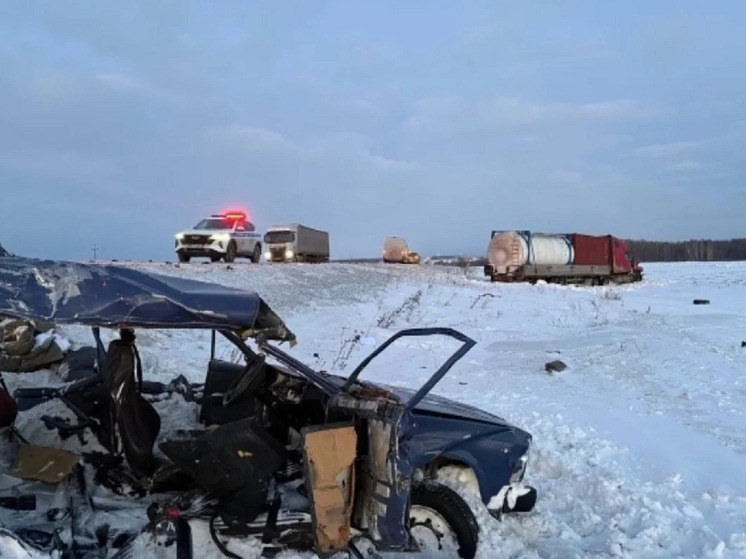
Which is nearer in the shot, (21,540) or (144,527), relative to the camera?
(21,540)

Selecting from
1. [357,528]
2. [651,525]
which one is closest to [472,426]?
[357,528]

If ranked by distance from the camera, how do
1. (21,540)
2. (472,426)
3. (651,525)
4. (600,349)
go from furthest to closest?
1. (600,349)
2. (651,525)
3. (472,426)
4. (21,540)

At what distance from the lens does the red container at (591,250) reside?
1545 inches

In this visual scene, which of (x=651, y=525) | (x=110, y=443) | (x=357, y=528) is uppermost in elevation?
(x=110, y=443)

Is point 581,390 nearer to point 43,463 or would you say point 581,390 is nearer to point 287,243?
point 43,463

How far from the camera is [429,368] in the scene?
11.2m

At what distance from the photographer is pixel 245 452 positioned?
159 inches

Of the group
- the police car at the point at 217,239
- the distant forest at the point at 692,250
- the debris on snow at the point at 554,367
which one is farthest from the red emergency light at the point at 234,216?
the distant forest at the point at 692,250

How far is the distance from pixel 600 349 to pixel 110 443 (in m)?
10.5

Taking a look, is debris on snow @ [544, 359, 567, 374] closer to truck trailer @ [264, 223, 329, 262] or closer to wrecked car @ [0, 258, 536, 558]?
wrecked car @ [0, 258, 536, 558]

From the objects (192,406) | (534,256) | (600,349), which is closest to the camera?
(192,406)

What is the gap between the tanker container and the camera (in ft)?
114

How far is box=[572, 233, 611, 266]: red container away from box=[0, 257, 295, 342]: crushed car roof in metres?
37.8

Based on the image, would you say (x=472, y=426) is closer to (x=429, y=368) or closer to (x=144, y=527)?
(x=144, y=527)
